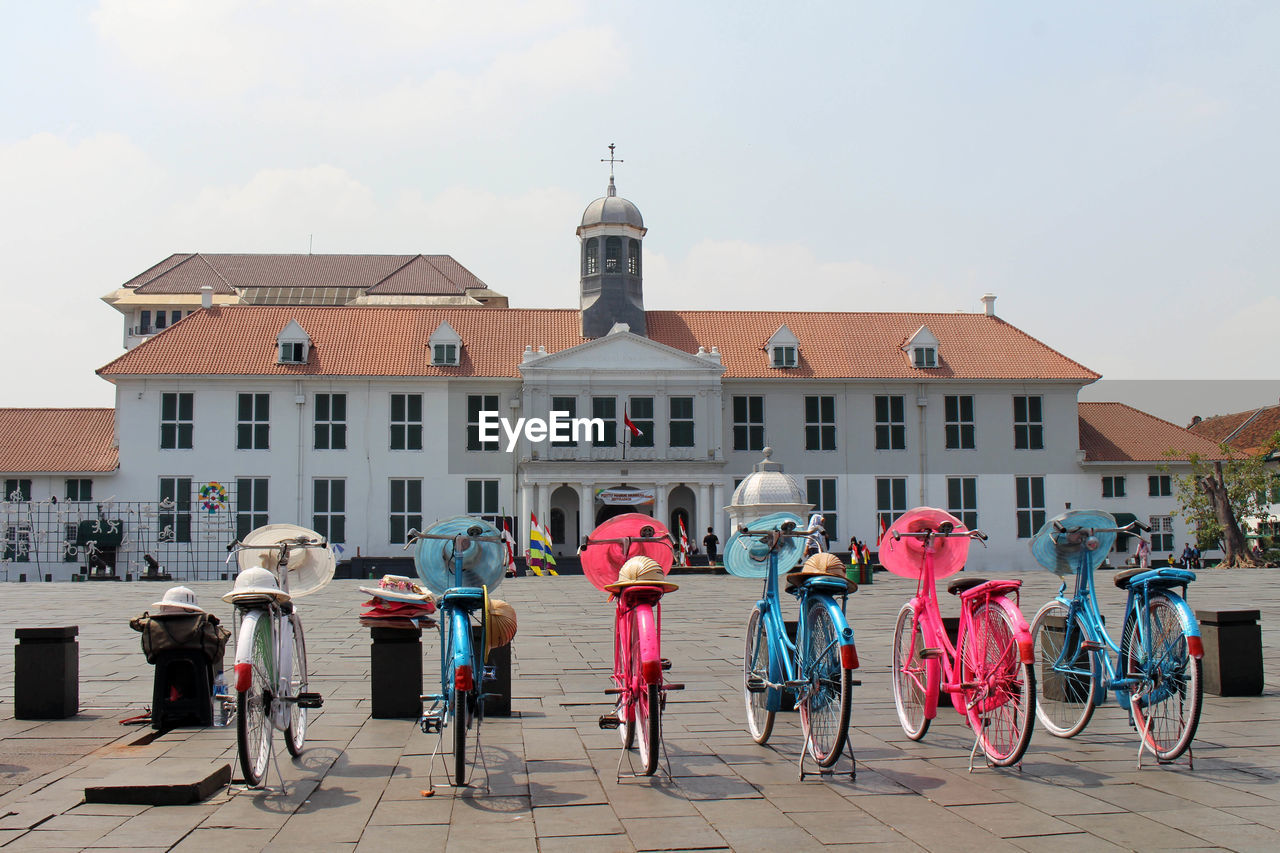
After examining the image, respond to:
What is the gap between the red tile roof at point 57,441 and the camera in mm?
47438

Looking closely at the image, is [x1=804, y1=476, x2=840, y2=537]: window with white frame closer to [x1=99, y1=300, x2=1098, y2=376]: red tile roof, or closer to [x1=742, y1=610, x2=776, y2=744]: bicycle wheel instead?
[x1=99, y1=300, x2=1098, y2=376]: red tile roof

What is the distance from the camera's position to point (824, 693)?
23.3ft

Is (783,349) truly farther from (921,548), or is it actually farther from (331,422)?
(921,548)

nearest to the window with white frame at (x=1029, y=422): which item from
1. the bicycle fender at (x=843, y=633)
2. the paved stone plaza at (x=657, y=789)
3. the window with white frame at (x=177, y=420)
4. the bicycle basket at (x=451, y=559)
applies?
the window with white frame at (x=177, y=420)

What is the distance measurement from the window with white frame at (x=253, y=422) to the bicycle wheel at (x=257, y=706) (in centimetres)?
4100

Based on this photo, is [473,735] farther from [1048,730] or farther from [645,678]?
[1048,730]

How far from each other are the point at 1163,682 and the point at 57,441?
4943cm

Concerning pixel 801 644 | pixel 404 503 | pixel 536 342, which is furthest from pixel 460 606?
pixel 536 342

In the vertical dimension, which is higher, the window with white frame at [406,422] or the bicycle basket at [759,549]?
the window with white frame at [406,422]

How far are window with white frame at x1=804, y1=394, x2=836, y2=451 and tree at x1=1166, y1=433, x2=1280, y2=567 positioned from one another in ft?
43.0

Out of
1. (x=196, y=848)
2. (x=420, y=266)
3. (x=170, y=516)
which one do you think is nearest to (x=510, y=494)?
(x=170, y=516)

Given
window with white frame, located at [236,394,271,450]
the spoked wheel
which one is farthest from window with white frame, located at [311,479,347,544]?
the spoked wheel

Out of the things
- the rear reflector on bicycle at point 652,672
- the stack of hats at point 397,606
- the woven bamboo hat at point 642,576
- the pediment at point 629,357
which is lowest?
the rear reflector on bicycle at point 652,672

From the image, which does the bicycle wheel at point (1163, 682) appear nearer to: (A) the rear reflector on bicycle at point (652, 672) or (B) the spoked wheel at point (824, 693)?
(B) the spoked wheel at point (824, 693)
